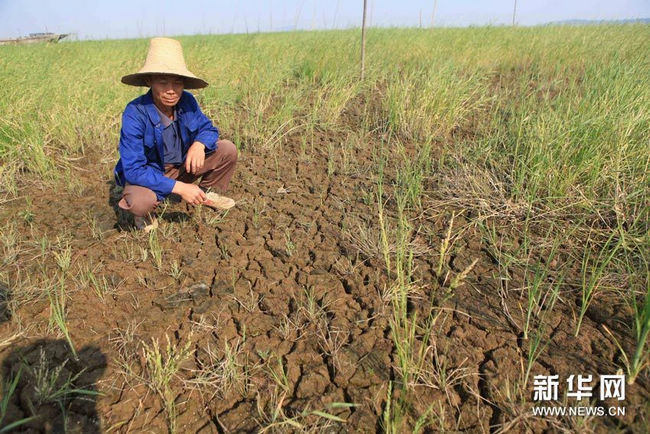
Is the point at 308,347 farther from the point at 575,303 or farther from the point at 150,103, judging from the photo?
the point at 150,103

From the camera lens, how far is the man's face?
2.07 metres

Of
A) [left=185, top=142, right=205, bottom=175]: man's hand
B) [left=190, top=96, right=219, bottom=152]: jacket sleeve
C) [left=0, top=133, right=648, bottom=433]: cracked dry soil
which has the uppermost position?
[left=190, top=96, right=219, bottom=152]: jacket sleeve

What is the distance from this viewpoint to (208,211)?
8.10ft

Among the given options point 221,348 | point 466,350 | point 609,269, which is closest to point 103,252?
point 221,348

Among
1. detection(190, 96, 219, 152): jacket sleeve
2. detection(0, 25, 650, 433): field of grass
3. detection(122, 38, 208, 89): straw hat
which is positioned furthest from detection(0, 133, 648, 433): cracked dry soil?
detection(122, 38, 208, 89): straw hat

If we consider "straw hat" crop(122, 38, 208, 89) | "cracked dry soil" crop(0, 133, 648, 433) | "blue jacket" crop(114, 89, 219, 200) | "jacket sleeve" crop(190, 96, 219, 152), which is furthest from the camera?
"jacket sleeve" crop(190, 96, 219, 152)

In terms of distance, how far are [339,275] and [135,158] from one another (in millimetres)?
1253

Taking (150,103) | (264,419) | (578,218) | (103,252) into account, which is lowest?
(264,419)

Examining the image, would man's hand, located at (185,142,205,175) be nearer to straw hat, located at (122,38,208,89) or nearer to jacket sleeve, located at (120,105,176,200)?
jacket sleeve, located at (120,105,176,200)

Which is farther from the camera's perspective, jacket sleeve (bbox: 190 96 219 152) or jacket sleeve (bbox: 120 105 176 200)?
jacket sleeve (bbox: 190 96 219 152)

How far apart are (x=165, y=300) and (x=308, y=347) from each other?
2.34ft

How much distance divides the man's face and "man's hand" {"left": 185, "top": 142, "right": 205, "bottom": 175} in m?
0.27

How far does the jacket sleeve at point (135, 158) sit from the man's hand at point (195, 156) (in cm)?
25

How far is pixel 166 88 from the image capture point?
2.07 metres
